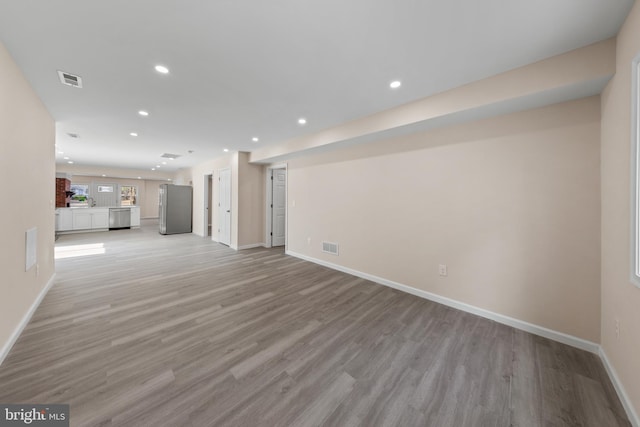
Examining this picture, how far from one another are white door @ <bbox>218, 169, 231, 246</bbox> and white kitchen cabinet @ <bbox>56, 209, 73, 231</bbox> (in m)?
5.61

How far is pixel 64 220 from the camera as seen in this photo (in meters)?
7.64

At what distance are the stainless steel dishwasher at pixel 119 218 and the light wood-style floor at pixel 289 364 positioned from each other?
6.98 meters

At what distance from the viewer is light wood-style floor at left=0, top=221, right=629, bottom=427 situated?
4.56 ft

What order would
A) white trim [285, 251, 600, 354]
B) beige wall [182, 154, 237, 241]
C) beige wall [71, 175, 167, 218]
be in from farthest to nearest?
beige wall [71, 175, 167, 218], beige wall [182, 154, 237, 241], white trim [285, 251, 600, 354]

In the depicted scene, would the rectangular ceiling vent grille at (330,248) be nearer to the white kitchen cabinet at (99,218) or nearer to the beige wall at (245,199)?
the beige wall at (245,199)

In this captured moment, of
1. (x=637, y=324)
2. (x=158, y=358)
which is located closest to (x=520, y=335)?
(x=637, y=324)

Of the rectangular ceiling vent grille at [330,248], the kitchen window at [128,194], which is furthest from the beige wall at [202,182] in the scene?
the kitchen window at [128,194]

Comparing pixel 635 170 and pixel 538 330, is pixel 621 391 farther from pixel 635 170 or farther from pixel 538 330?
pixel 635 170

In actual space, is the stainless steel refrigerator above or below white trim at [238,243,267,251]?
above

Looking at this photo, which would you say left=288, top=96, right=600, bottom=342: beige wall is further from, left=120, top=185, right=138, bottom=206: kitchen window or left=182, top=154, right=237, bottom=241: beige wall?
left=120, top=185, right=138, bottom=206: kitchen window

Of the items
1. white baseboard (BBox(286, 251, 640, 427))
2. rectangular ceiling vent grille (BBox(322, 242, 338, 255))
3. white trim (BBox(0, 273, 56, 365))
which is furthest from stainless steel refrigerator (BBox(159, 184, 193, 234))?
white baseboard (BBox(286, 251, 640, 427))

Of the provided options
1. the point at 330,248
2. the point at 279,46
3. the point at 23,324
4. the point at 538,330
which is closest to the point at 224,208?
the point at 330,248

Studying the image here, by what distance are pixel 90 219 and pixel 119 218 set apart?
2.69ft

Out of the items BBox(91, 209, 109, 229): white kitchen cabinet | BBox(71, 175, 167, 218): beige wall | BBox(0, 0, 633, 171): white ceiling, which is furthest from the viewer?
BBox(71, 175, 167, 218): beige wall
